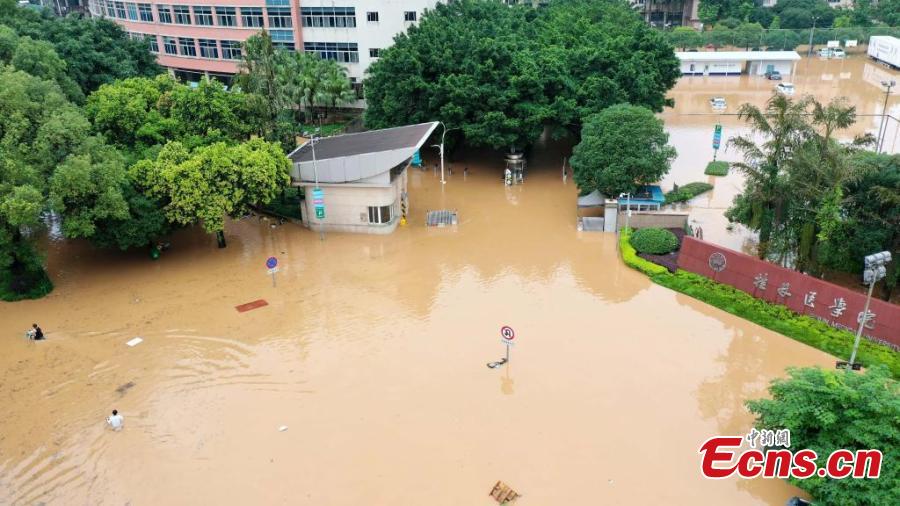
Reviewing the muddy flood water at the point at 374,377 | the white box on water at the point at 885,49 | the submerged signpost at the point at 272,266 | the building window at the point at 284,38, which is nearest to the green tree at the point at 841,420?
the muddy flood water at the point at 374,377

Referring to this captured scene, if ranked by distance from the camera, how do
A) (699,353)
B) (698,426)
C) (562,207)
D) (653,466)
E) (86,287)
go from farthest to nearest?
(562,207)
(86,287)
(699,353)
(698,426)
(653,466)

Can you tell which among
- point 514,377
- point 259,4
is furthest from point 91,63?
point 514,377

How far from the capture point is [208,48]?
64.0m

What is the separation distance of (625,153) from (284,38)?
37.0m

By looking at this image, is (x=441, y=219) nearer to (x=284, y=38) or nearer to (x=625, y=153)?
(x=625, y=153)

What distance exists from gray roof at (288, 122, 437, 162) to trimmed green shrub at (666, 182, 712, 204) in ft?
50.2

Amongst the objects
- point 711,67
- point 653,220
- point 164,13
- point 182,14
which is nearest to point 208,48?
point 182,14

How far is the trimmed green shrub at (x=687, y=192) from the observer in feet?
134

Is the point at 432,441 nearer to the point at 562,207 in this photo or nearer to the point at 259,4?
the point at 562,207

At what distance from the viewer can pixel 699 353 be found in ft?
82.9

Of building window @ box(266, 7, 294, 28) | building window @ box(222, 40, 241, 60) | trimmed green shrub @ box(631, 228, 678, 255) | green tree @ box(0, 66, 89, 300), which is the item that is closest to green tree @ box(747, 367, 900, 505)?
trimmed green shrub @ box(631, 228, 678, 255)

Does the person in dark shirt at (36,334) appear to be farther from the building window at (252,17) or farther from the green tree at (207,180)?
the building window at (252,17)

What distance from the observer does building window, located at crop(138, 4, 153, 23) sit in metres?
66.9

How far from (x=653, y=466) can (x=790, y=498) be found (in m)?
3.67
